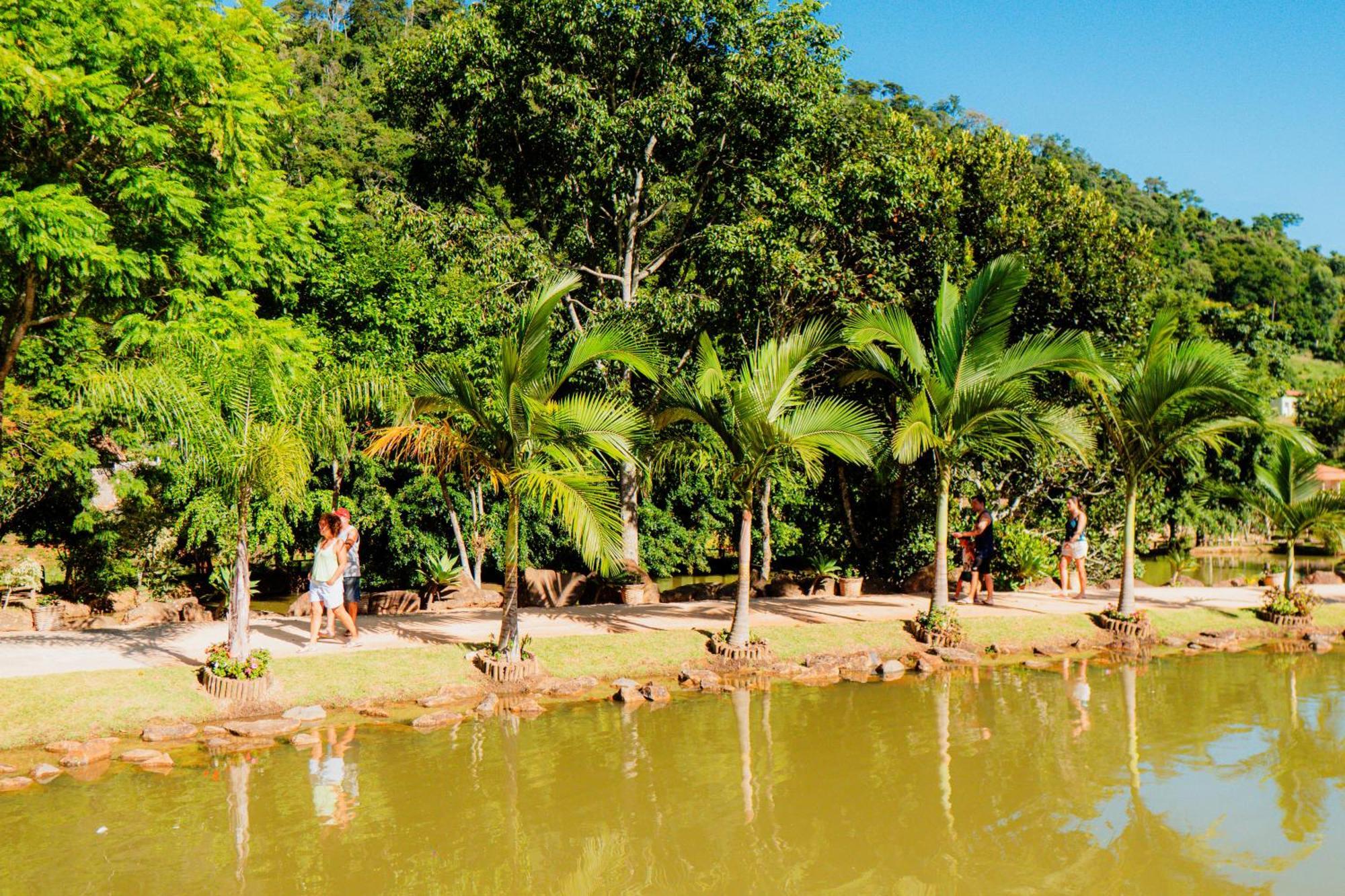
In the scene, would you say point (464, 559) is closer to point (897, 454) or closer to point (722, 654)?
point (722, 654)

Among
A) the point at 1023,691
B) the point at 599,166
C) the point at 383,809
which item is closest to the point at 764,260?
the point at 599,166

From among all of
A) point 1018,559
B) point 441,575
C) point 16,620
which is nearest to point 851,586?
point 1018,559

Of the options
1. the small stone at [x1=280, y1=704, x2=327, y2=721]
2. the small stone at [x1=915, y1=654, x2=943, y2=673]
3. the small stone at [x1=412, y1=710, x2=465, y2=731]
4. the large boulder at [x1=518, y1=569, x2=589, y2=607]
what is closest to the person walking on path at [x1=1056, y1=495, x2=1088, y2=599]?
the small stone at [x1=915, y1=654, x2=943, y2=673]

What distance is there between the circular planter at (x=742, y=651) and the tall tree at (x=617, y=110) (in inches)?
223

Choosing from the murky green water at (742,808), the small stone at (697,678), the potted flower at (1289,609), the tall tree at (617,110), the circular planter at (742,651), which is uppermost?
the tall tree at (617,110)

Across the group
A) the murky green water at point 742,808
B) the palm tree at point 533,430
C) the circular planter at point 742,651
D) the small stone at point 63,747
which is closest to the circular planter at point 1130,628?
the murky green water at point 742,808

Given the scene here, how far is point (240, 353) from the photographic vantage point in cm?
1164

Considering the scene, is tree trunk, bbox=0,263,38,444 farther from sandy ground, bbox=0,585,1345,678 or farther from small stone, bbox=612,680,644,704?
small stone, bbox=612,680,644,704

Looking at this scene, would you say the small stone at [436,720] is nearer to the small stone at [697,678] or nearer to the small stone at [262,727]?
the small stone at [262,727]

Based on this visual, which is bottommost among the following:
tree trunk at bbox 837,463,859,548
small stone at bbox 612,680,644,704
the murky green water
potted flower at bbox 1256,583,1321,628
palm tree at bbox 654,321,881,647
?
the murky green water

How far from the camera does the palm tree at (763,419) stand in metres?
12.5

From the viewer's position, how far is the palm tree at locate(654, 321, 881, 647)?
12531 mm

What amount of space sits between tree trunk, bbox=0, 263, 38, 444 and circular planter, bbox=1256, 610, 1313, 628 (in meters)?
18.0

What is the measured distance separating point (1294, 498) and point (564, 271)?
12692mm
